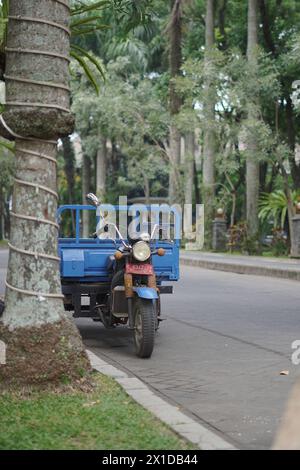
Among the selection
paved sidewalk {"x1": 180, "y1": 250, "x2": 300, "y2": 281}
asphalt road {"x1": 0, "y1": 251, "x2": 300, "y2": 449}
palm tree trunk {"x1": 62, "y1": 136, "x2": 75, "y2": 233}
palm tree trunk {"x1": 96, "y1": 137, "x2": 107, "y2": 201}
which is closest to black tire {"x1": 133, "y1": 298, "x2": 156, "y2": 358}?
asphalt road {"x1": 0, "y1": 251, "x2": 300, "y2": 449}

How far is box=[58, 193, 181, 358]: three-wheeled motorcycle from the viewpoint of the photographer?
27.5 feet

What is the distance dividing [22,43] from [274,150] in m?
21.3

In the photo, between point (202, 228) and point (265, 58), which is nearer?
point (265, 58)

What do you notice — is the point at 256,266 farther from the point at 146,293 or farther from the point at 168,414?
the point at 168,414

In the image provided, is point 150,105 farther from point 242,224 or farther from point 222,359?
point 222,359

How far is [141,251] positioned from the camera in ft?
27.8

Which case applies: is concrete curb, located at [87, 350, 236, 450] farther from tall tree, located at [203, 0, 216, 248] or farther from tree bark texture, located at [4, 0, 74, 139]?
tall tree, located at [203, 0, 216, 248]

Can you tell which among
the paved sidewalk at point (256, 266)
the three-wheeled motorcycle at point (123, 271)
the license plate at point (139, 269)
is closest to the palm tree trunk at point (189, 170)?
the paved sidewalk at point (256, 266)

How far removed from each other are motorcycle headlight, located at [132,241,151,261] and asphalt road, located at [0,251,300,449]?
107 cm

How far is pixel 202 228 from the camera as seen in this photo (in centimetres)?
3375

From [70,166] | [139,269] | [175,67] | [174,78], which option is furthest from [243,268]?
[70,166]

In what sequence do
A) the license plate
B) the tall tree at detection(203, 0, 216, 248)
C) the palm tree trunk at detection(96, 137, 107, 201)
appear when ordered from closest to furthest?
the license plate < the tall tree at detection(203, 0, 216, 248) < the palm tree trunk at detection(96, 137, 107, 201)

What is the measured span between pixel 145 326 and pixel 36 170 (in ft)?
8.37
